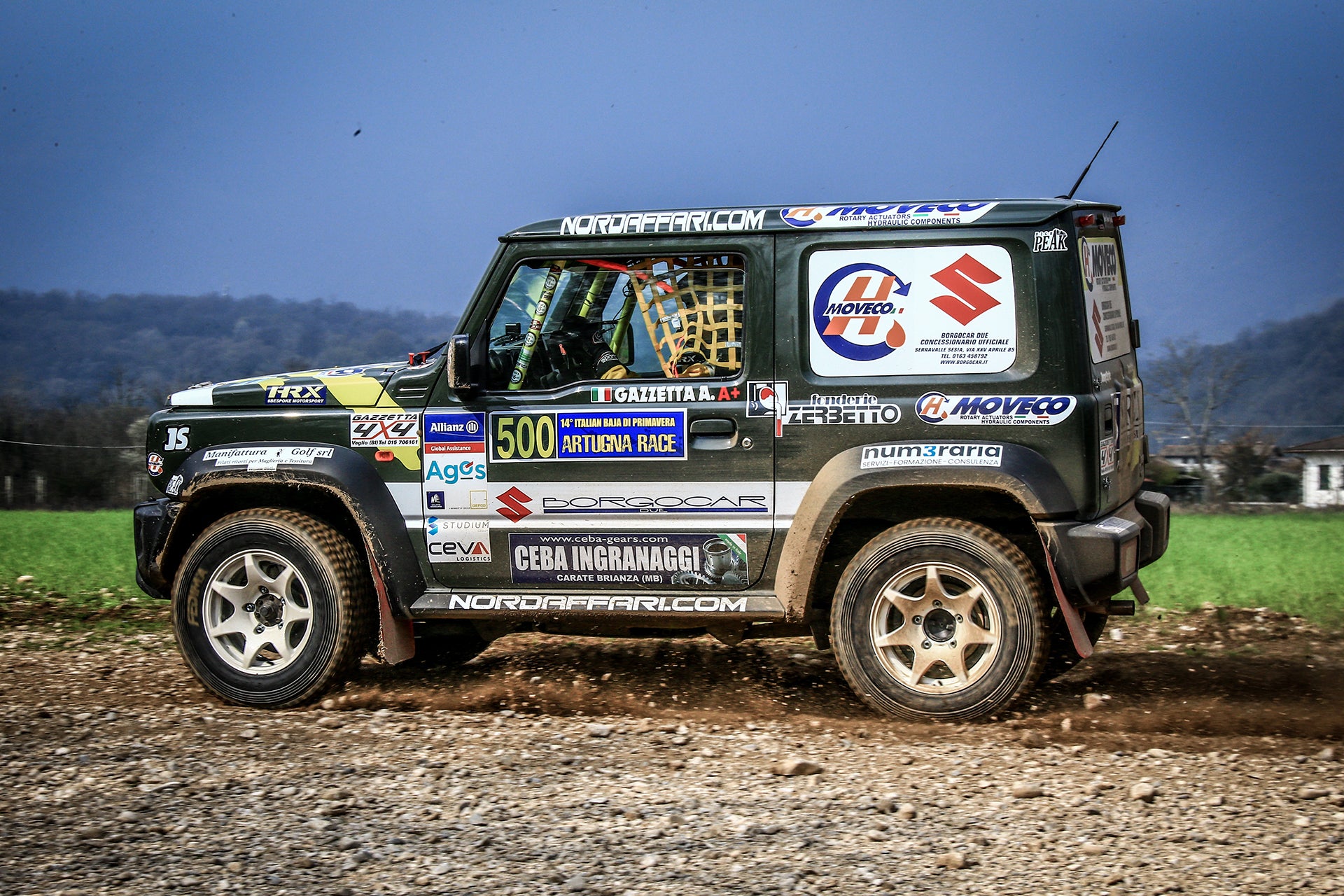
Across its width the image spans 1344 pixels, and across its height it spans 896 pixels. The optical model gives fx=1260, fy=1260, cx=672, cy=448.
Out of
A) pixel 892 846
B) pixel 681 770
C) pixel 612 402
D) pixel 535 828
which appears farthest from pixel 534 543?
pixel 892 846

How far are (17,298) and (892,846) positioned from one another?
7281 cm

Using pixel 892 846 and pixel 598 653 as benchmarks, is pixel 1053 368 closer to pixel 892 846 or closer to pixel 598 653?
pixel 892 846

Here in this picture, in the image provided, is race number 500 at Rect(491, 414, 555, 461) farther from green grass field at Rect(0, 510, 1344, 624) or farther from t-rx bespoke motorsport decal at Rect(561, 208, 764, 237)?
green grass field at Rect(0, 510, 1344, 624)

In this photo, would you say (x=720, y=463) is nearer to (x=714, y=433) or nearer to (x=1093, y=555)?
(x=714, y=433)

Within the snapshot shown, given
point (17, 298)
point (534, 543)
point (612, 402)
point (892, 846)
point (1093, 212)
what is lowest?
point (892, 846)

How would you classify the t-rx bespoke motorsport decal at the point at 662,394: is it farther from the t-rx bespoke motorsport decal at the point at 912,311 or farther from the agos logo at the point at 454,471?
the agos logo at the point at 454,471

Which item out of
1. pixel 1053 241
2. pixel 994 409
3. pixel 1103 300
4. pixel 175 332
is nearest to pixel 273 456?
pixel 994 409

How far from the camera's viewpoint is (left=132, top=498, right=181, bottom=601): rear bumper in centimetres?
566

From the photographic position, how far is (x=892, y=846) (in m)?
3.72

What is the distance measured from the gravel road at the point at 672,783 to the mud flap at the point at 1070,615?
0.36 metres

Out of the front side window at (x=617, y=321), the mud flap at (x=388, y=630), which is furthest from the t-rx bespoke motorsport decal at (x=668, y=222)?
the mud flap at (x=388, y=630)

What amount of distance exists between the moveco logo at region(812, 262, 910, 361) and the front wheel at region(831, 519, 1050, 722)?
2.41 ft

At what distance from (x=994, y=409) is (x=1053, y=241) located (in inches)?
27.1

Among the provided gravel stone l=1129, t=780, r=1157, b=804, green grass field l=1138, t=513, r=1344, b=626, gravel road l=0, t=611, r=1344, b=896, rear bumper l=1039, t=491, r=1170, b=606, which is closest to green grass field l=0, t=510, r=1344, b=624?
green grass field l=1138, t=513, r=1344, b=626
